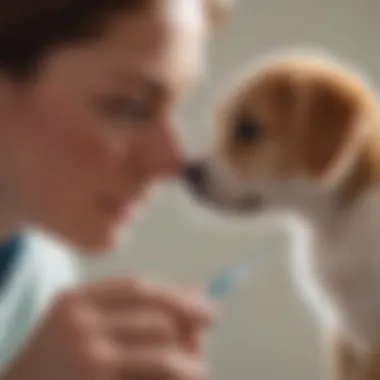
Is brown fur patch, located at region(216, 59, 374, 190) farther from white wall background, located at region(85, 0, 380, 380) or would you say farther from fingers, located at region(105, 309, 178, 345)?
fingers, located at region(105, 309, 178, 345)

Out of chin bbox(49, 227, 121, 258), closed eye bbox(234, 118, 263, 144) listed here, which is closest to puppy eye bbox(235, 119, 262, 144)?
closed eye bbox(234, 118, 263, 144)

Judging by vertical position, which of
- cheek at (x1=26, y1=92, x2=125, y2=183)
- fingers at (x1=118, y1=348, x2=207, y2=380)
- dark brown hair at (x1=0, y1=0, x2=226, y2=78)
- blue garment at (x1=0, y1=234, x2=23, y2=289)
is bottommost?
fingers at (x1=118, y1=348, x2=207, y2=380)

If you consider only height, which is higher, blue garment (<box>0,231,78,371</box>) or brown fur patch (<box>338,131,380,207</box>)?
brown fur patch (<box>338,131,380,207</box>)

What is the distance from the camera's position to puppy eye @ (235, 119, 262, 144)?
1.71ft

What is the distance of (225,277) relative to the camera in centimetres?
51

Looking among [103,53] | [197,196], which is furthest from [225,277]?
[103,53]

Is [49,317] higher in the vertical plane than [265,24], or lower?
lower

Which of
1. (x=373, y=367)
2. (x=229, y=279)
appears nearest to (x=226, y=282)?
(x=229, y=279)

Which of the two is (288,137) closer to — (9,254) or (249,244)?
(249,244)

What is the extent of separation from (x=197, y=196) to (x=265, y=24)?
123 mm

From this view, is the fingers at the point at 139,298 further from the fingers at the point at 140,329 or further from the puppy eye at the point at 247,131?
the puppy eye at the point at 247,131

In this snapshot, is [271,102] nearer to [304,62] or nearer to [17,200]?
[304,62]

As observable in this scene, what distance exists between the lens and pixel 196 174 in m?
0.50

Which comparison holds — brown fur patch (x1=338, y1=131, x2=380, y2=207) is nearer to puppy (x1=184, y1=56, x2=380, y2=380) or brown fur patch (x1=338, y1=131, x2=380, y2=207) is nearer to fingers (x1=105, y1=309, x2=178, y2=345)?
puppy (x1=184, y1=56, x2=380, y2=380)
